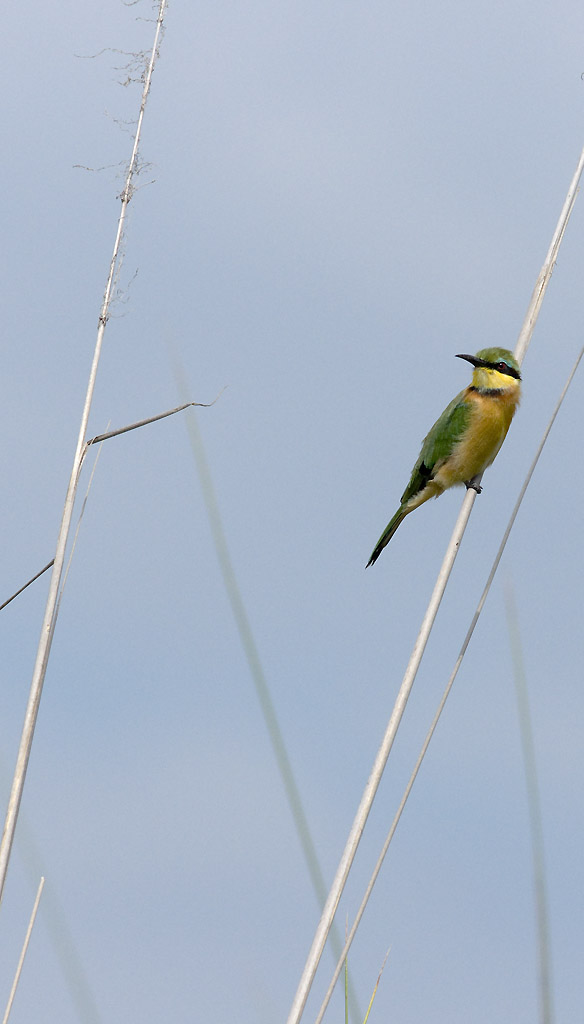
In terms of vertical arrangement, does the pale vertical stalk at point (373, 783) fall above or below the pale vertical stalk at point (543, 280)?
below

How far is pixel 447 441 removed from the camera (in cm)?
514

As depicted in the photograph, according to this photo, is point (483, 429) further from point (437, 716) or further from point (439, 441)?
point (437, 716)

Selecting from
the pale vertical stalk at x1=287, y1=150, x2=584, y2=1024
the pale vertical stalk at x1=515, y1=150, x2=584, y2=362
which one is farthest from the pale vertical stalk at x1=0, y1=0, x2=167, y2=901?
the pale vertical stalk at x1=515, y1=150, x2=584, y2=362

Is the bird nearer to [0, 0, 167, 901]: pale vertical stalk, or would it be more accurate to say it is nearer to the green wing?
the green wing

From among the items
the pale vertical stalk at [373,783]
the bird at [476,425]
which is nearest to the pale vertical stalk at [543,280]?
the pale vertical stalk at [373,783]

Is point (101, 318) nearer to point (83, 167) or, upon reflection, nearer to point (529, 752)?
point (83, 167)

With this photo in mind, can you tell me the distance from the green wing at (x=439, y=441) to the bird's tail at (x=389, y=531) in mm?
96

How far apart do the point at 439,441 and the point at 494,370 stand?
43cm

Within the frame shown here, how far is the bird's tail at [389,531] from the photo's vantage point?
16.3 feet

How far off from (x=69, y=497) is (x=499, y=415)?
9.25ft

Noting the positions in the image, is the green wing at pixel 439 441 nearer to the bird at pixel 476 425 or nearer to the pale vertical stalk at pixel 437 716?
the bird at pixel 476 425

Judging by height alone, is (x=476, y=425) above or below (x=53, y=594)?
above

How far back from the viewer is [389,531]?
5.12 metres

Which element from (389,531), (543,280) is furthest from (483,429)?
(543,280)
